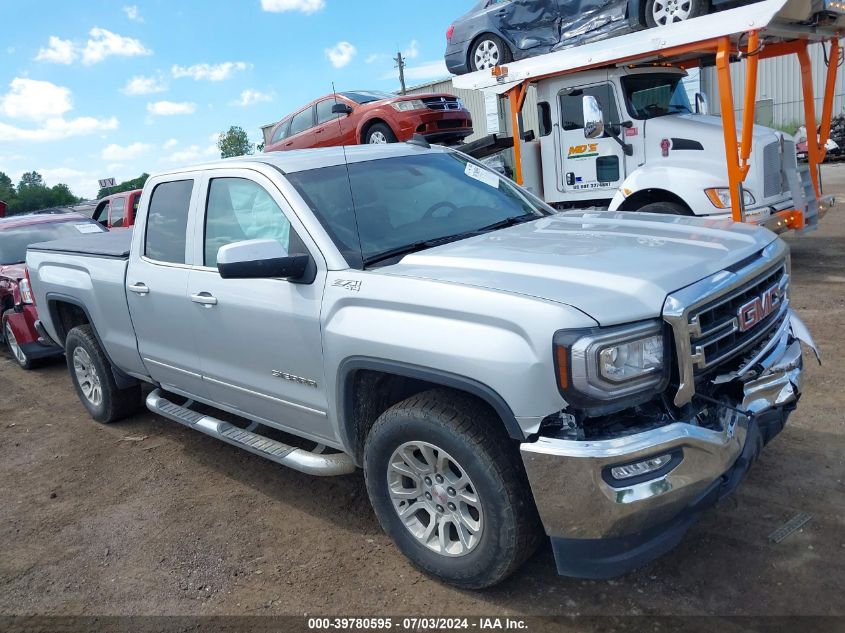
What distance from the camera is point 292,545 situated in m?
3.64

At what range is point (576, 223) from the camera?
149 inches

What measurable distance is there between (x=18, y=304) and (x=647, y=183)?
7.00 meters

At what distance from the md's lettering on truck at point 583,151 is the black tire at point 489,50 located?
1.74 m

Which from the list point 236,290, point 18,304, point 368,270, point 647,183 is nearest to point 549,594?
point 368,270

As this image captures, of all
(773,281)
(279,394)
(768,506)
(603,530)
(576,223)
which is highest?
(576,223)

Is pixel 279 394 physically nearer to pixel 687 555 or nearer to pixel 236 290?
pixel 236 290

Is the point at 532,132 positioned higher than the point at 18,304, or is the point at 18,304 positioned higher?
the point at 532,132

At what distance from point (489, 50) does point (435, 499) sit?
8130 mm

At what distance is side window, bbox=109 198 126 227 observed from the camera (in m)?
11.6

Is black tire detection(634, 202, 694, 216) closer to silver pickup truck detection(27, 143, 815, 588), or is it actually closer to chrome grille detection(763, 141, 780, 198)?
chrome grille detection(763, 141, 780, 198)

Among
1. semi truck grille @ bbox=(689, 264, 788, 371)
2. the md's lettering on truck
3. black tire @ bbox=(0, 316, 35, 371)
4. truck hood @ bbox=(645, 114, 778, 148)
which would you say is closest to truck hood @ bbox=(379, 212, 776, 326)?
semi truck grille @ bbox=(689, 264, 788, 371)

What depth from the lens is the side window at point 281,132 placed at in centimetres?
1319

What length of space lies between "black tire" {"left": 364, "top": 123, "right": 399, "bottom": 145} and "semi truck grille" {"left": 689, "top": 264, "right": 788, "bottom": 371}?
325 inches

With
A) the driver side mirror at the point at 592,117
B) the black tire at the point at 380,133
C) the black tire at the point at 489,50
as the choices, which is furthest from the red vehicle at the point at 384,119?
the driver side mirror at the point at 592,117
